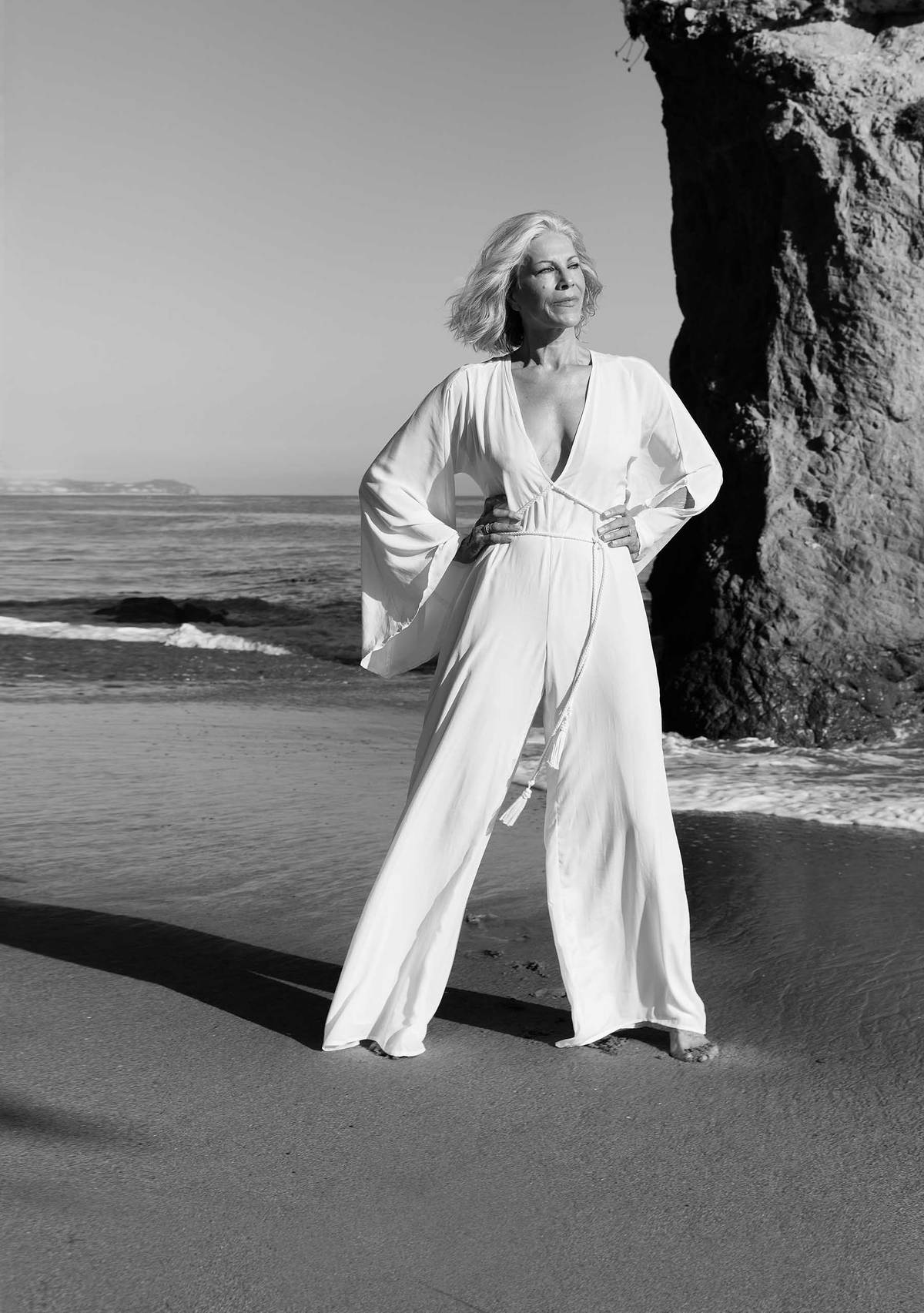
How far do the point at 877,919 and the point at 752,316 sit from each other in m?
5.27

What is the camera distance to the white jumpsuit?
3.35 m

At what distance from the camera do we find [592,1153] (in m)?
2.79

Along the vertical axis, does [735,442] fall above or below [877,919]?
above

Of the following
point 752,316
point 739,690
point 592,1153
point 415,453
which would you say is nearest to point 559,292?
point 415,453

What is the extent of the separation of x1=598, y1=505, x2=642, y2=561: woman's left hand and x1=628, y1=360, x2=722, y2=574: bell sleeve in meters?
0.04

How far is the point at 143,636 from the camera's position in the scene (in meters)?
15.1

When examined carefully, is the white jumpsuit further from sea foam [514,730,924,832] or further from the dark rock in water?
the dark rock in water

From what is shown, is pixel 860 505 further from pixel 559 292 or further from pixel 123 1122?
pixel 123 1122

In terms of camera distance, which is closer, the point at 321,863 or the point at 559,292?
the point at 559,292

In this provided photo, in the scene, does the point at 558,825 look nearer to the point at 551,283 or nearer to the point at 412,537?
the point at 412,537

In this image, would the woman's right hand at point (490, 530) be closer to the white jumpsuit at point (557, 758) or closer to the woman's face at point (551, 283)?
the white jumpsuit at point (557, 758)

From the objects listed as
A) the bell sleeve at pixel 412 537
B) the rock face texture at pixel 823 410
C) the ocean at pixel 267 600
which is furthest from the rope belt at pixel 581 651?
the rock face texture at pixel 823 410

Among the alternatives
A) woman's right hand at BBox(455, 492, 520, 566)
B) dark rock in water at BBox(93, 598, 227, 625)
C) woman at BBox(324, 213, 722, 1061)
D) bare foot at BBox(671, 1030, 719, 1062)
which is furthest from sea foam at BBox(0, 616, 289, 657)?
bare foot at BBox(671, 1030, 719, 1062)

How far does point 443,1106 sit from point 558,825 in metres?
0.78
